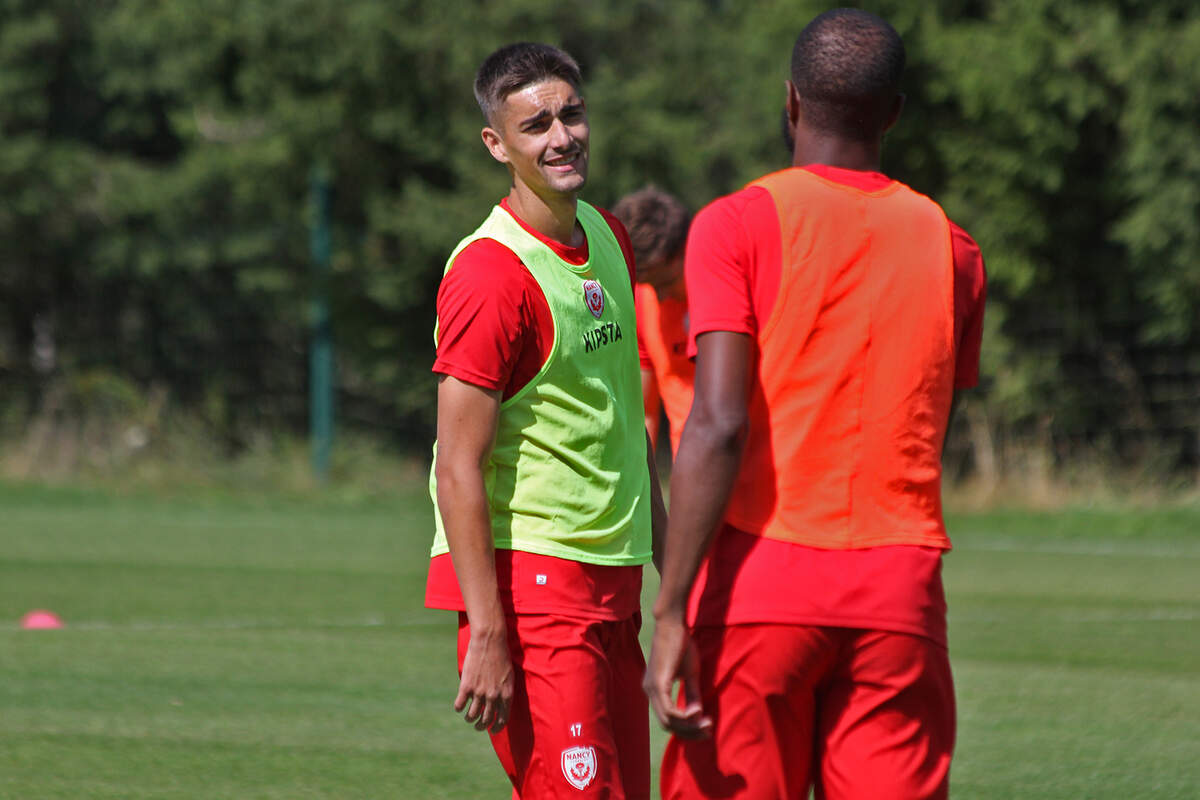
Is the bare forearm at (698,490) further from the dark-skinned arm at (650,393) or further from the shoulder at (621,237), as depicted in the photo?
the dark-skinned arm at (650,393)

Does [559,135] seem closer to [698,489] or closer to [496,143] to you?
[496,143]

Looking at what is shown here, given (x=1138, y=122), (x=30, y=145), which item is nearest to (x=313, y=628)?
(x=1138, y=122)

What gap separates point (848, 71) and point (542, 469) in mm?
1162

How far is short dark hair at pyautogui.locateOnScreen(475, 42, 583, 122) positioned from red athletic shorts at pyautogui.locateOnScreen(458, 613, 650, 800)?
3.98ft

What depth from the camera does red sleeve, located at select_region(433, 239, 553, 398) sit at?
3.62 metres

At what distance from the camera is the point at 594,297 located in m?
3.88

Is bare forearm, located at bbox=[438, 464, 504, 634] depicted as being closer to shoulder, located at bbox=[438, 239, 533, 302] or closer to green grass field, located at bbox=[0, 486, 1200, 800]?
shoulder, located at bbox=[438, 239, 533, 302]

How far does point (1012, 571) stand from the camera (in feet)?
46.2

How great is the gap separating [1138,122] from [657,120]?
6.58 metres

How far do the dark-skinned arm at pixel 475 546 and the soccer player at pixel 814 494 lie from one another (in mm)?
609

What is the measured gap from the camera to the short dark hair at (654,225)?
6.91 meters

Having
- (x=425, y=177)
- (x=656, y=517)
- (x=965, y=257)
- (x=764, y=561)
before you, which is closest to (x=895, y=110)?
(x=965, y=257)

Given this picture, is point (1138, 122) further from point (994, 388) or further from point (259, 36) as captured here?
point (259, 36)

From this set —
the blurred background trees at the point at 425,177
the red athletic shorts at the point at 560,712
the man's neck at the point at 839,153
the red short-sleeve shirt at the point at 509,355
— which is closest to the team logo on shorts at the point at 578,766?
the red athletic shorts at the point at 560,712
